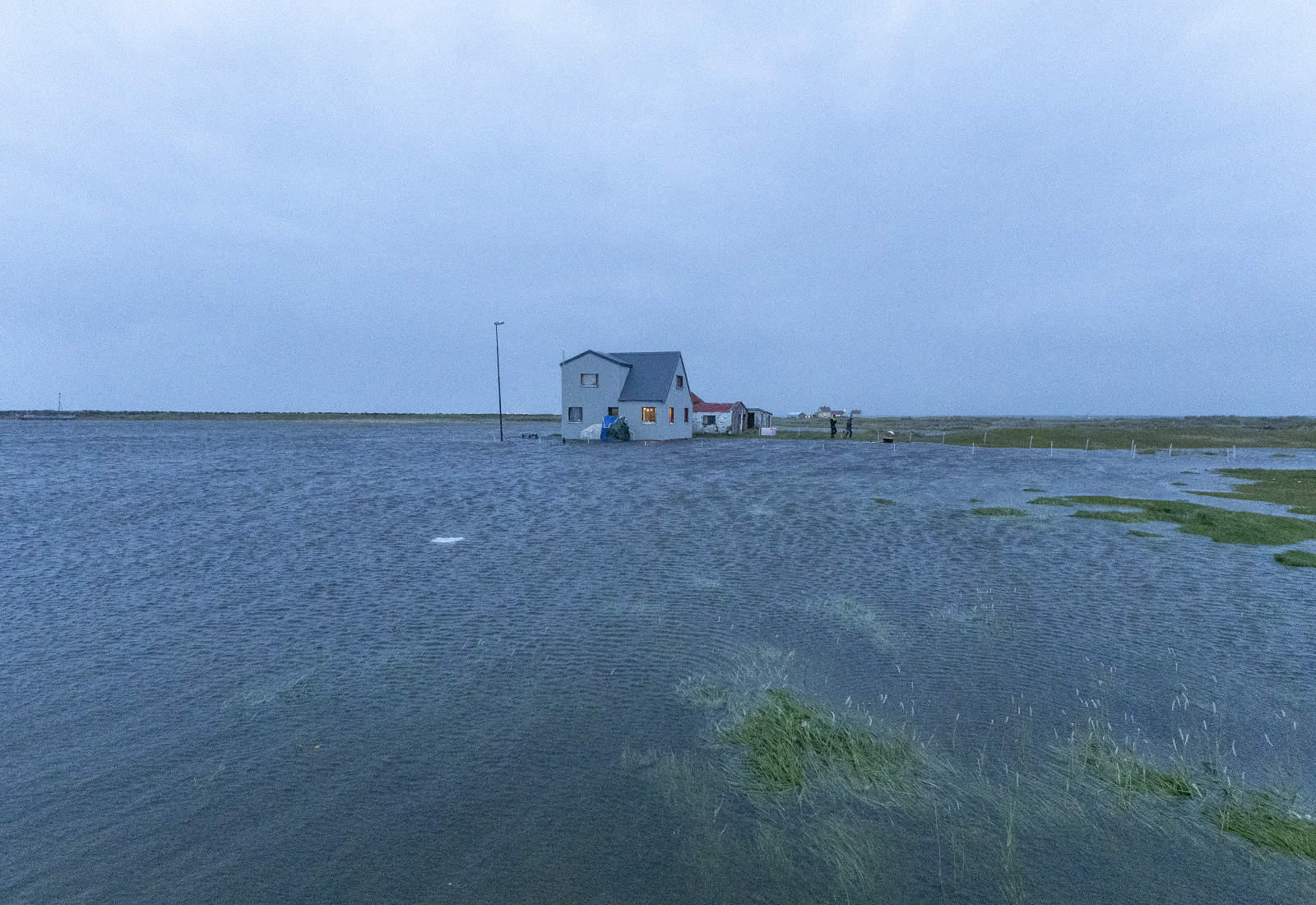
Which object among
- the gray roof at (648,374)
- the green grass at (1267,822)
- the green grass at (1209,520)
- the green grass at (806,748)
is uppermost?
the gray roof at (648,374)

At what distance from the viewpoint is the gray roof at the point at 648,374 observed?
218 ft

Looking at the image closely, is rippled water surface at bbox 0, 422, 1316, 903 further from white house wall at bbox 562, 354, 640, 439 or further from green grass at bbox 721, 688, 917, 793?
white house wall at bbox 562, 354, 640, 439

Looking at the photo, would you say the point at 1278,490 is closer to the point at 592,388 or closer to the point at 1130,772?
the point at 1130,772

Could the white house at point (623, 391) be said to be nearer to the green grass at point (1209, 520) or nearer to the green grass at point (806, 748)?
the green grass at point (1209, 520)

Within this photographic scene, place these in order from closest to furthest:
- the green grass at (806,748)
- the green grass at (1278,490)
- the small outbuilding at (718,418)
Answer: the green grass at (806,748)
the green grass at (1278,490)
the small outbuilding at (718,418)

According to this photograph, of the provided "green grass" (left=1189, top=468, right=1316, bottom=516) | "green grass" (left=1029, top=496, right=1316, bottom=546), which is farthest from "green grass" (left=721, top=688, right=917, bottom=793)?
"green grass" (left=1189, top=468, right=1316, bottom=516)

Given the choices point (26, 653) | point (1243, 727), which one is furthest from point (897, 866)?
point (26, 653)

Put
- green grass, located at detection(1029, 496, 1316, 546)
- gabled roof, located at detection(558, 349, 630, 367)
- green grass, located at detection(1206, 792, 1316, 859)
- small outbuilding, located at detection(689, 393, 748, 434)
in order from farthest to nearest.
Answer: small outbuilding, located at detection(689, 393, 748, 434)
gabled roof, located at detection(558, 349, 630, 367)
green grass, located at detection(1029, 496, 1316, 546)
green grass, located at detection(1206, 792, 1316, 859)

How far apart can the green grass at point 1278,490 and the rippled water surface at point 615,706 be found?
36.4 feet

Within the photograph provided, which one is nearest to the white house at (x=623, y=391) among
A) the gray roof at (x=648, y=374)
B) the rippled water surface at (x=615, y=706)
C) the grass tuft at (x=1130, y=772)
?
the gray roof at (x=648, y=374)

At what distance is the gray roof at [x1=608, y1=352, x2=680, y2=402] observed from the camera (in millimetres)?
66375

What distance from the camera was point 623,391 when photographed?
67375 millimetres

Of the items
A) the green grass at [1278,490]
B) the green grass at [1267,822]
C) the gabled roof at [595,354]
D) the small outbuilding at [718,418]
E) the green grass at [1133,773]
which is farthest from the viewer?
the small outbuilding at [718,418]

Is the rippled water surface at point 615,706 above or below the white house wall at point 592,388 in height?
below
